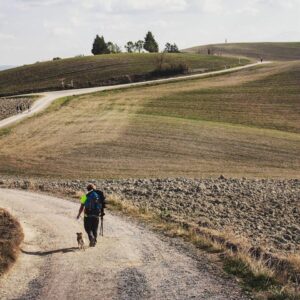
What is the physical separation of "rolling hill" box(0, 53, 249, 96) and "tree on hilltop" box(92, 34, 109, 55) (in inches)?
1123

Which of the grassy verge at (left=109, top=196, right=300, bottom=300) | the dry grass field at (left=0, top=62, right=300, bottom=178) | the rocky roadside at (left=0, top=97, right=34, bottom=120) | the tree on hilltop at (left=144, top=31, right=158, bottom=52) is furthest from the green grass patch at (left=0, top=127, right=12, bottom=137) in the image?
the tree on hilltop at (left=144, top=31, right=158, bottom=52)

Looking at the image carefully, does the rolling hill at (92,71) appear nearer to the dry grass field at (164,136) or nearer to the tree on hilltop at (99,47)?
the dry grass field at (164,136)

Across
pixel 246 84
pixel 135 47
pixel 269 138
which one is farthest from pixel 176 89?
pixel 135 47

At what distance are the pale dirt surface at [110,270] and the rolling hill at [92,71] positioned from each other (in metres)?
73.8

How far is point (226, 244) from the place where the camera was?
1734cm

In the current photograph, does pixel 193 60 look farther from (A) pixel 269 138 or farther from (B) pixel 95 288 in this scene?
(B) pixel 95 288

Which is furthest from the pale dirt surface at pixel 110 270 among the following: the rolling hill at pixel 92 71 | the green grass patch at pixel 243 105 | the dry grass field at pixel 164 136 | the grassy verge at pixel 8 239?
the rolling hill at pixel 92 71

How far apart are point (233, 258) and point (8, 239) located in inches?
270

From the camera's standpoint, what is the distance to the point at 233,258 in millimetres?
15125

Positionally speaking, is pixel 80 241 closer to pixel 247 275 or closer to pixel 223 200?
pixel 247 275

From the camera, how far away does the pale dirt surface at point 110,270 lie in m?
12.6

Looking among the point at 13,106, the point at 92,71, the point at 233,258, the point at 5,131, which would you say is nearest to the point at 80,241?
the point at 233,258

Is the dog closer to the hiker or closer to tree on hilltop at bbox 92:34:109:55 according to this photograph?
the hiker

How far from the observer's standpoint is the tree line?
147 metres
